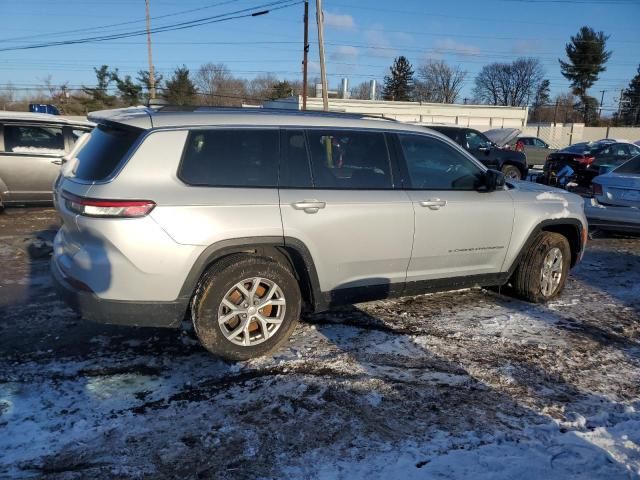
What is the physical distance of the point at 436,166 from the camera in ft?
15.1

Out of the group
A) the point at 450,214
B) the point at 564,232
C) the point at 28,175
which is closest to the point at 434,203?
the point at 450,214

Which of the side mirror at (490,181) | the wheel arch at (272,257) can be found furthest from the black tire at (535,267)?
the wheel arch at (272,257)

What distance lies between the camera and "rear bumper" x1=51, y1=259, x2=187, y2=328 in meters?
3.33

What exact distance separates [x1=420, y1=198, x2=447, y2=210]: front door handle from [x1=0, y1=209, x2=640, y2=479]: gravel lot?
1.08 meters

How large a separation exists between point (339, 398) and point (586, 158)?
48.6 ft

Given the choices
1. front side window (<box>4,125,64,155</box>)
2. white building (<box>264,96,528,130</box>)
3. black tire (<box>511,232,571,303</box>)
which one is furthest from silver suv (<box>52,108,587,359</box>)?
white building (<box>264,96,528,130</box>)

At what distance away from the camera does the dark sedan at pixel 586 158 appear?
13406 millimetres

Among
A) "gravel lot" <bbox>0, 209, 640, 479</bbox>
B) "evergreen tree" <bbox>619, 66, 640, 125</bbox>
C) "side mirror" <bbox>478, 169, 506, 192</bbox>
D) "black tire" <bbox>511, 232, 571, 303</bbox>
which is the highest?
"evergreen tree" <bbox>619, 66, 640, 125</bbox>

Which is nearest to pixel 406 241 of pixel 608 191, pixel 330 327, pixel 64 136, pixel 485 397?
pixel 330 327

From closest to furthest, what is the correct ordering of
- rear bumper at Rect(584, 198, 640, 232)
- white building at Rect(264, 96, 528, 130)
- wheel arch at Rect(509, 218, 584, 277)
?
wheel arch at Rect(509, 218, 584, 277), rear bumper at Rect(584, 198, 640, 232), white building at Rect(264, 96, 528, 130)

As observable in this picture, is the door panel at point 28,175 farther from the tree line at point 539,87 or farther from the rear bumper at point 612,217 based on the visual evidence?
the tree line at point 539,87

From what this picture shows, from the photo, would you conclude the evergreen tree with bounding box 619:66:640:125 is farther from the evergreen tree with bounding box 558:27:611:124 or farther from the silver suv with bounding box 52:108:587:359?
the silver suv with bounding box 52:108:587:359

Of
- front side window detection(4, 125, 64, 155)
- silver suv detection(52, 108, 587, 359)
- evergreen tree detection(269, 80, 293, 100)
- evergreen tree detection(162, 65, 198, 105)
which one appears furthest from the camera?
evergreen tree detection(269, 80, 293, 100)

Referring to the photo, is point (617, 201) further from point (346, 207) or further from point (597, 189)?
point (346, 207)
